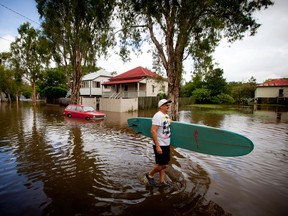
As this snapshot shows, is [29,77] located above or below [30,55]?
below

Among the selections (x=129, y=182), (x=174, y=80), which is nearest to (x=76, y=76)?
(x=174, y=80)

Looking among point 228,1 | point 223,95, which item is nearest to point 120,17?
point 228,1

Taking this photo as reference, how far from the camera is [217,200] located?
3.35m

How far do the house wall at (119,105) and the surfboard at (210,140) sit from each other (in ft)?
57.5

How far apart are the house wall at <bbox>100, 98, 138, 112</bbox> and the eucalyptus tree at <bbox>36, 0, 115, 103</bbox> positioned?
19.0 ft

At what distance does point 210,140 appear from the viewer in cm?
423

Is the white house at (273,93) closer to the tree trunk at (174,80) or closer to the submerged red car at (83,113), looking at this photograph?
the tree trunk at (174,80)

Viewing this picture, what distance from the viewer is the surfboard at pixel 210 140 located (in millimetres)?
3819

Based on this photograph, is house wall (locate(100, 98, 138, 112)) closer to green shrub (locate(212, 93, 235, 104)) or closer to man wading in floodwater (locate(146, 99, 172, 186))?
man wading in floodwater (locate(146, 99, 172, 186))

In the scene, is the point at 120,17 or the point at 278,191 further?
the point at 120,17

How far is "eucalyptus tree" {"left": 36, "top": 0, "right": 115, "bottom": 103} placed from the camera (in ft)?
43.4

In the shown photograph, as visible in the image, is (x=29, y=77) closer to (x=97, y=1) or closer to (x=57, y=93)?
(x=57, y=93)

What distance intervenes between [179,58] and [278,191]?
6.31 m

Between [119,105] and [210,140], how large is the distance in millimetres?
18360
